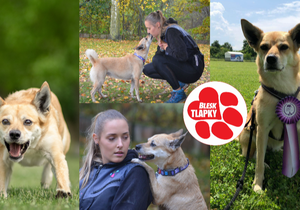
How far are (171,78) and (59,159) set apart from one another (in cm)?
166

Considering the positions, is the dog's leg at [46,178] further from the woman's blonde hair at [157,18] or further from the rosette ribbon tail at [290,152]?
the rosette ribbon tail at [290,152]

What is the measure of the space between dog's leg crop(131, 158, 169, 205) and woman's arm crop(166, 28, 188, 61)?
1.21m

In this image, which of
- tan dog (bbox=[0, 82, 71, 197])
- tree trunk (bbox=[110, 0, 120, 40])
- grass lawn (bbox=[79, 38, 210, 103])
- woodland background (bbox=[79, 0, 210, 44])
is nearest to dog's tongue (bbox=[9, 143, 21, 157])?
tan dog (bbox=[0, 82, 71, 197])

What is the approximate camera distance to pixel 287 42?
3.24 meters

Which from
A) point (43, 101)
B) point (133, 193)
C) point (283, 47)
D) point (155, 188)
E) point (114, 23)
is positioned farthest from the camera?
point (43, 101)

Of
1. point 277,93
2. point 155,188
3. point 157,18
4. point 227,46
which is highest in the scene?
point 157,18

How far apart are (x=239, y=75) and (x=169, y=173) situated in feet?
5.49

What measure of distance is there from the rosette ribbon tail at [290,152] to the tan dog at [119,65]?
5.64 feet

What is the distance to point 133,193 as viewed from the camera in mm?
2973

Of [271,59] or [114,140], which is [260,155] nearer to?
[271,59]

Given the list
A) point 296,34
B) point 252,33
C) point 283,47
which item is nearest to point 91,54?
point 252,33

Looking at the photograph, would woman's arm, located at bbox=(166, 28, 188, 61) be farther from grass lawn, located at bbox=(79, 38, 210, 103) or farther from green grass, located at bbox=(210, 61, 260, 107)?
green grass, located at bbox=(210, 61, 260, 107)

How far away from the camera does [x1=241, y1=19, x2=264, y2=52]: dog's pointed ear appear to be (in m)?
3.37

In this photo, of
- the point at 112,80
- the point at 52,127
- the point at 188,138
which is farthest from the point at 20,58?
the point at 188,138
